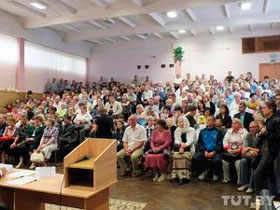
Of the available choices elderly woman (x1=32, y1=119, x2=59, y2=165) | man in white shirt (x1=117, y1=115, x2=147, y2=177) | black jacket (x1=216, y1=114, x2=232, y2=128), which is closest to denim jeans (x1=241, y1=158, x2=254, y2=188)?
black jacket (x1=216, y1=114, x2=232, y2=128)

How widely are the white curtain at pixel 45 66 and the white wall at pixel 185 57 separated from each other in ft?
4.47

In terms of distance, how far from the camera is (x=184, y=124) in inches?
200

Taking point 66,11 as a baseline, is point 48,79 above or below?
below

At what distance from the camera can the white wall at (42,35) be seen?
958 cm

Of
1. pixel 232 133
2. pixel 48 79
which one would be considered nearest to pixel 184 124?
pixel 232 133

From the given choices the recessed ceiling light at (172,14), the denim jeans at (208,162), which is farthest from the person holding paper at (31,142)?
the recessed ceiling light at (172,14)

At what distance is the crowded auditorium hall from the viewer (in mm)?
2633

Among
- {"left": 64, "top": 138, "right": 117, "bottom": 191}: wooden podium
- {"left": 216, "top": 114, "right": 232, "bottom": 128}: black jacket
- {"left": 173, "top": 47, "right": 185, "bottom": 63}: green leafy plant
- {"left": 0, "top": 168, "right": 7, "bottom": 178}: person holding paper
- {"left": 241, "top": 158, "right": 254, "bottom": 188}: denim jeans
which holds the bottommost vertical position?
{"left": 241, "top": 158, "right": 254, "bottom": 188}: denim jeans

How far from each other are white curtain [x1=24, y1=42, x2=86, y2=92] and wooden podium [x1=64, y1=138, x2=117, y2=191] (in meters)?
9.27

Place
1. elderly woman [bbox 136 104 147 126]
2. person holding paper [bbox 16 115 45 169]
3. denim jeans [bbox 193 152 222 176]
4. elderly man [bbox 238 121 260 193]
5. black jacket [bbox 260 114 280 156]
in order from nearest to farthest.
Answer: black jacket [bbox 260 114 280 156] → elderly man [bbox 238 121 260 193] → denim jeans [bbox 193 152 222 176] → person holding paper [bbox 16 115 45 169] → elderly woman [bbox 136 104 147 126]

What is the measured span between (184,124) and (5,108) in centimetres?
649

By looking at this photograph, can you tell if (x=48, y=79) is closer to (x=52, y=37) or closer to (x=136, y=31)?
(x=52, y=37)

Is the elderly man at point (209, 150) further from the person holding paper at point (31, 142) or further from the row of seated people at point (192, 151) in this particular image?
the person holding paper at point (31, 142)

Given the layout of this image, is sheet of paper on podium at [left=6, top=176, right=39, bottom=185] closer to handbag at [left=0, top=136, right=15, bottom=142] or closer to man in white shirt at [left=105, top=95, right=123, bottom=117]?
handbag at [left=0, top=136, right=15, bottom=142]
